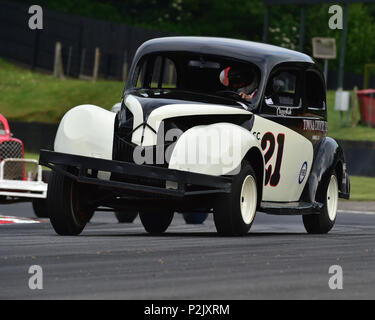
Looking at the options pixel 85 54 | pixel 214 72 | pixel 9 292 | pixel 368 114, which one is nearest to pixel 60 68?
pixel 85 54

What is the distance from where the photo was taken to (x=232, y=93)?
1288 cm

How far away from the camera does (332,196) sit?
1457cm

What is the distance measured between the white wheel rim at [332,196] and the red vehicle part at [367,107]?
22006mm

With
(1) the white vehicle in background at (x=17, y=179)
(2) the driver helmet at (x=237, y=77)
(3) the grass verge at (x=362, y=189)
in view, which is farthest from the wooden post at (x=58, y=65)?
(2) the driver helmet at (x=237, y=77)

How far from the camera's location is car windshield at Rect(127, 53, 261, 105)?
42.6 ft

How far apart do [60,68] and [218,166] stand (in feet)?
116

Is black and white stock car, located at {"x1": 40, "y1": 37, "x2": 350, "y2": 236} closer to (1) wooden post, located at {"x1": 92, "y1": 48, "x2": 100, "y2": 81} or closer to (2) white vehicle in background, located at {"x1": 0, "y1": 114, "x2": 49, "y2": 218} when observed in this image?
(2) white vehicle in background, located at {"x1": 0, "y1": 114, "x2": 49, "y2": 218}

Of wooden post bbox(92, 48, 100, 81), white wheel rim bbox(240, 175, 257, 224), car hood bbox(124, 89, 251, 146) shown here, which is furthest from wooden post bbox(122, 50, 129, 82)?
white wheel rim bbox(240, 175, 257, 224)

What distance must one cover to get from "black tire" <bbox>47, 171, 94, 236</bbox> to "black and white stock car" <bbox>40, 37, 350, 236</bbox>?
0.01 metres

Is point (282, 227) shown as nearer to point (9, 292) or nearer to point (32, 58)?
point (9, 292)

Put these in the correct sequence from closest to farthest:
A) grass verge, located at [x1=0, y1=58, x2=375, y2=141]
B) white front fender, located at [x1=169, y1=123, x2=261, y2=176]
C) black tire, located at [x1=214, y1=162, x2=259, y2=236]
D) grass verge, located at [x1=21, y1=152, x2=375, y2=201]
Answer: white front fender, located at [x1=169, y1=123, x2=261, y2=176] → black tire, located at [x1=214, y1=162, x2=259, y2=236] → grass verge, located at [x1=21, y1=152, x2=375, y2=201] → grass verge, located at [x1=0, y1=58, x2=375, y2=141]

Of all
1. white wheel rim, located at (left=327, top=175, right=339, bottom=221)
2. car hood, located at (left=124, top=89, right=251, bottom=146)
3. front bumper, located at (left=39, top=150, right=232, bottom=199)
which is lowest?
white wheel rim, located at (left=327, top=175, right=339, bottom=221)

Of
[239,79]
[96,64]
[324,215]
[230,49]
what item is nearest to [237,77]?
[239,79]

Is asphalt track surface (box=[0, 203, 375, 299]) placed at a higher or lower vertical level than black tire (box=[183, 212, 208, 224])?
higher
